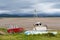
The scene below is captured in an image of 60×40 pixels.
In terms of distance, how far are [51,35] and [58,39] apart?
2357 mm

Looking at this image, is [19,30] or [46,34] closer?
[46,34]

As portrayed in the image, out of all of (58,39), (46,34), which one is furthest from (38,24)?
(58,39)

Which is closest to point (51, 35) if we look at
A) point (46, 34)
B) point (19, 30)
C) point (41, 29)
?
point (46, 34)

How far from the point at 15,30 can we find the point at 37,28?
3.12 metres

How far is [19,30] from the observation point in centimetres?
3531

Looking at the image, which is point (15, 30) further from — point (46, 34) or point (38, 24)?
point (46, 34)

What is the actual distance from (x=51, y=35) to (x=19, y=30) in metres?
8.41

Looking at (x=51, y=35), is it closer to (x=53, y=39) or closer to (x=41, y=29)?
(x=53, y=39)

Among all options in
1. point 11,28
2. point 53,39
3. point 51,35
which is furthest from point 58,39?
point 11,28

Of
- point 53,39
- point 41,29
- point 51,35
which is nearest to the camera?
point 53,39

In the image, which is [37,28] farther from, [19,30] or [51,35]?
[51,35]

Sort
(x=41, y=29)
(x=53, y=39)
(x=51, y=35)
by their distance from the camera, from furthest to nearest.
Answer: (x=41, y=29) → (x=51, y=35) → (x=53, y=39)

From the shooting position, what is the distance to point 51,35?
2789cm

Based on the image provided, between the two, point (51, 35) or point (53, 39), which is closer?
point (53, 39)
